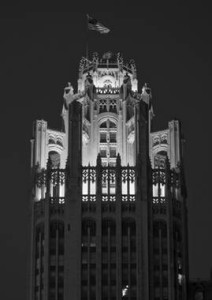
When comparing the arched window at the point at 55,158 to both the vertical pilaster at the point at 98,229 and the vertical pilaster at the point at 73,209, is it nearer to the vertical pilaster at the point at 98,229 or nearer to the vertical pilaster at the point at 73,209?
the vertical pilaster at the point at 73,209

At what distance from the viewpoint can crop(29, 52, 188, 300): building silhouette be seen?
141875 millimetres

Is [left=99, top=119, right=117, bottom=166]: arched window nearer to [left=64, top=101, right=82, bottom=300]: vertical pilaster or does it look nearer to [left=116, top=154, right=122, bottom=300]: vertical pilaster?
[left=64, top=101, right=82, bottom=300]: vertical pilaster

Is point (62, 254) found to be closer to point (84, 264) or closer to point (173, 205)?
point (84, 264)

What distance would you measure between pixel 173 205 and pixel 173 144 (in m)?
11.0

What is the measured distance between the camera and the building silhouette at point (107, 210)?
142 metres

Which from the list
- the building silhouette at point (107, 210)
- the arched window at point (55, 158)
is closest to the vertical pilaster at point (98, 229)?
the building silhouette at point (107, 210)

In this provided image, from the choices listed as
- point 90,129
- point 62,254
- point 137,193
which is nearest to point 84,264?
point 62,254

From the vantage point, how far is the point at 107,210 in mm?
144875

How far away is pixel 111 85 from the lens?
528 feet

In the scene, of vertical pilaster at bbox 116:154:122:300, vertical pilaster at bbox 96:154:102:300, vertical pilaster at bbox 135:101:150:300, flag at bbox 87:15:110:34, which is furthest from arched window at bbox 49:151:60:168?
flag at bbox 87:15:110:34

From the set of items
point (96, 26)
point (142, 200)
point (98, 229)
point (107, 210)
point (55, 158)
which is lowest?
point (98, 229)

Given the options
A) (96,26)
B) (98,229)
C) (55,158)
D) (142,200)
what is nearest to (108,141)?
(55,158)

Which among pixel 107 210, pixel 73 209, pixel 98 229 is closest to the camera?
pixel 98 229

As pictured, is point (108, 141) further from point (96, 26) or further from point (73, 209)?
point (96, 26)
